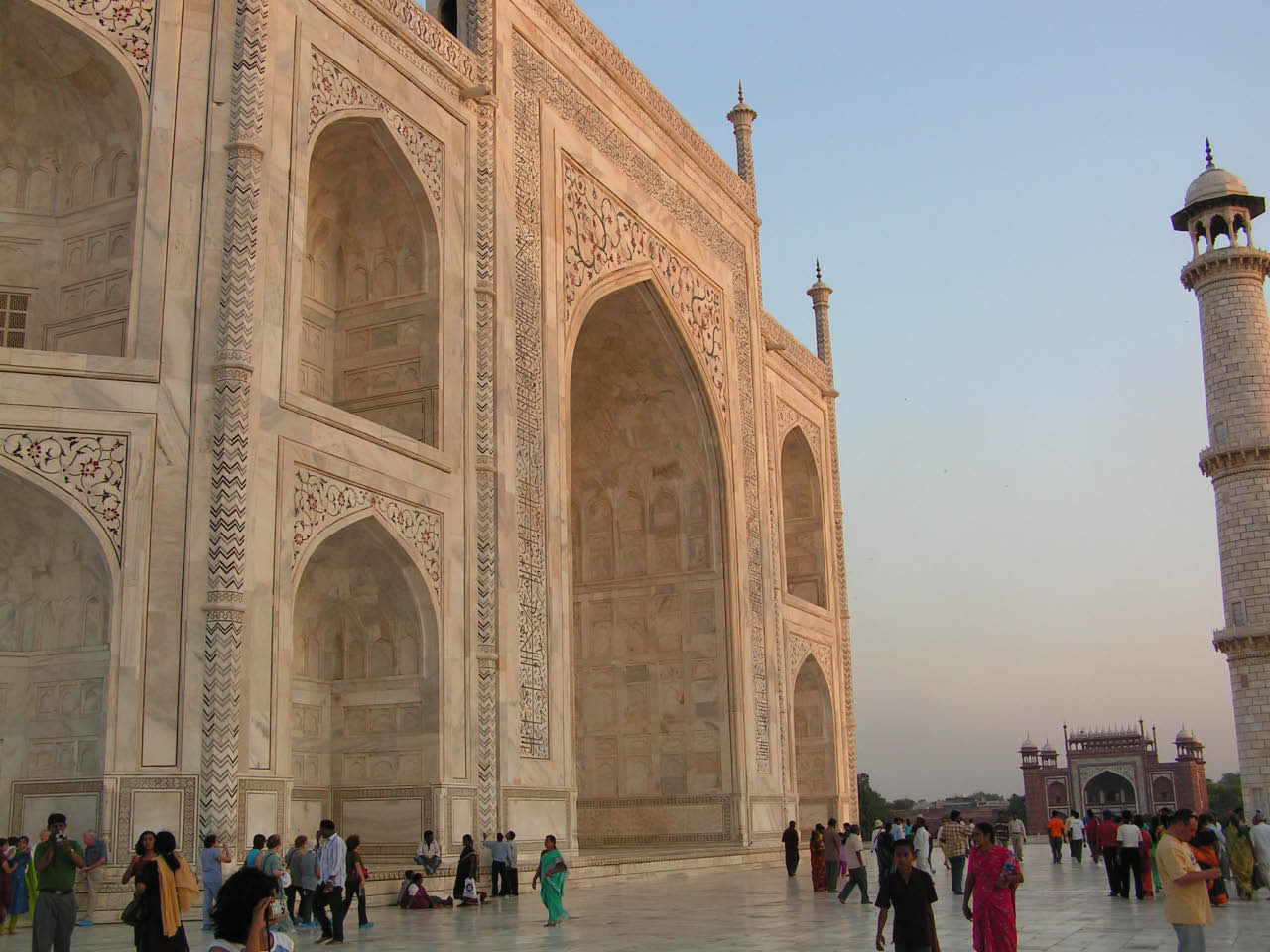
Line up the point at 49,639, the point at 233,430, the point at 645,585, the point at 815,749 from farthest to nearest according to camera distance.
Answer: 1. the point at 815,749
2. the point at 645,585
3. the point at 233,430
4. the point at 49,639

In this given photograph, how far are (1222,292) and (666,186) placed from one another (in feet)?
39.6

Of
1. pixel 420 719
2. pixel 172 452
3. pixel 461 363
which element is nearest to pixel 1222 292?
pixel 461 363

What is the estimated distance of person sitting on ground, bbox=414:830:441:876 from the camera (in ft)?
35.2

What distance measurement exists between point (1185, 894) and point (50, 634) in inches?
296

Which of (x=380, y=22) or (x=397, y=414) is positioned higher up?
(x=380, y=22)

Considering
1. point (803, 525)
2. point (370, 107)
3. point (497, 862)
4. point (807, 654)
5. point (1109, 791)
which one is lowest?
point (1109, 791)

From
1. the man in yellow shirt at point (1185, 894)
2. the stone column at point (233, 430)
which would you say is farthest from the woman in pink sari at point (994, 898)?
the stone column at point (233, 430)

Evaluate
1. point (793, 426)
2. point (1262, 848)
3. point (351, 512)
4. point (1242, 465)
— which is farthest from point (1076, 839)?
point (351, 512)

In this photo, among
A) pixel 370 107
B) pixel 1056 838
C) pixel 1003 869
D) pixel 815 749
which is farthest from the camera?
pixel 815 749

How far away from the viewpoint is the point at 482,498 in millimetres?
12539

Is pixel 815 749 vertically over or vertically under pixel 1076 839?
over

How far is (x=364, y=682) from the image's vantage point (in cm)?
1167

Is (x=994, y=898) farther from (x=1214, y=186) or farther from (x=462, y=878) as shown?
(x=1214, y=186)

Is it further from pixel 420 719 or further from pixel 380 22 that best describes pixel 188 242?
pixel 420 719
